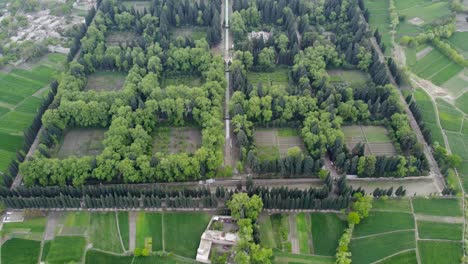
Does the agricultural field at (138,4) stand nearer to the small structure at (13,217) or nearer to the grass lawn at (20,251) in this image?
the small structure at (13,217)

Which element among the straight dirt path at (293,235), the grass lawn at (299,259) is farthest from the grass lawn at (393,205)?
the straight dirt path at (293,235)

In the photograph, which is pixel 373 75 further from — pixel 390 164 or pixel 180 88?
pixel 180 88

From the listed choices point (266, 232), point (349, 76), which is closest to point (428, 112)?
point (349, 76)

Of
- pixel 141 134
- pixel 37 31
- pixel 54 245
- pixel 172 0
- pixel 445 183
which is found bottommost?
pixel 54 245

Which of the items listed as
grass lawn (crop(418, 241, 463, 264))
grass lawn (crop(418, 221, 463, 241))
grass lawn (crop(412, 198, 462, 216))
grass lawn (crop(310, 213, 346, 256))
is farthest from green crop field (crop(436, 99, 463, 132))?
grass lawn (crop(310, 213, 346, 256))

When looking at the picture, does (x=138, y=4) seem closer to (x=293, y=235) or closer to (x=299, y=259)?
(x=293, y=235)

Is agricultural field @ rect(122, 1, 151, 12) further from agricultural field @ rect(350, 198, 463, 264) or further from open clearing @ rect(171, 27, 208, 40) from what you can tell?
agricultural field @ rect(350, 198, 463, 264)

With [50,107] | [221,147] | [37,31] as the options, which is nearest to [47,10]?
[37,31]
